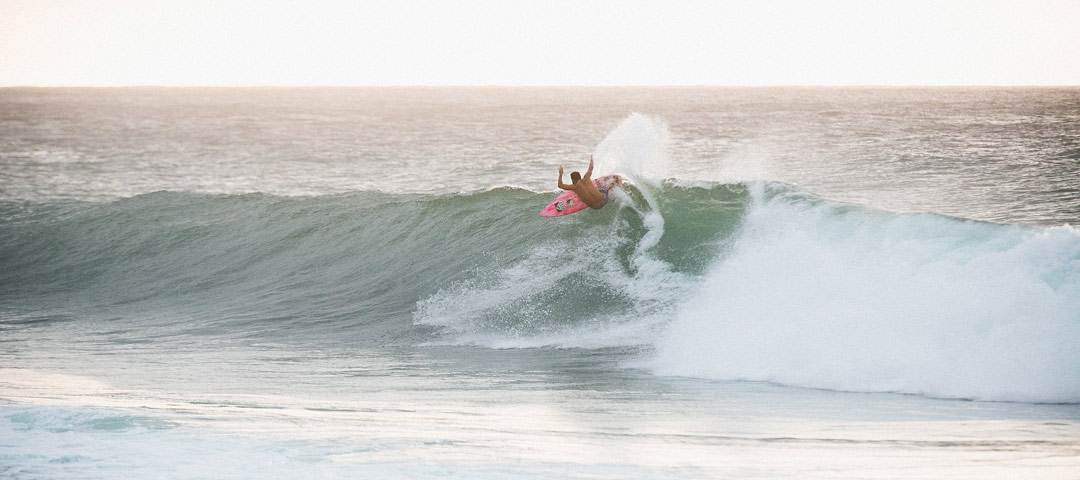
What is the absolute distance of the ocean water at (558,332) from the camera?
495cm

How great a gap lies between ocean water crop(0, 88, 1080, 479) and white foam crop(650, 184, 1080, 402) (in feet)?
0.11

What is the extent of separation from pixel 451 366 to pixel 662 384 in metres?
2.41

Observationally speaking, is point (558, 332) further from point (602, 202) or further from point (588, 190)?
point (602, 202)

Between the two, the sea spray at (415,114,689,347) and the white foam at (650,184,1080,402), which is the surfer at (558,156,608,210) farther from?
the white foam at (650,184,1080,402)

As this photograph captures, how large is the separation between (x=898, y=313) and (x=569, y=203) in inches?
253

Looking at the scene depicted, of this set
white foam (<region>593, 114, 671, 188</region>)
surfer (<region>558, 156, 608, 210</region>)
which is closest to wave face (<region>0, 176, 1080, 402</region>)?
surfer (<region>558, 156, 608, 210</region>)

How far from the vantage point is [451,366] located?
887 centimetres

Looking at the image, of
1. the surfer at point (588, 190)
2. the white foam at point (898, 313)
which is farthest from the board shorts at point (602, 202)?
the white foam at point (898, 313)

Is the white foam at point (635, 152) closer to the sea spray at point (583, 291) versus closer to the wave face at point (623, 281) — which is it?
the sea spray at point (583, 291)

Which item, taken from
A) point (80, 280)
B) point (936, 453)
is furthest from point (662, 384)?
point (80, 280)

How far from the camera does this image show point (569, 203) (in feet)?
45.1

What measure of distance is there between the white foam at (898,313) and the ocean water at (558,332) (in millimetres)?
Answer: 33

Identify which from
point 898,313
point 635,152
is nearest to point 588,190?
point 635,152

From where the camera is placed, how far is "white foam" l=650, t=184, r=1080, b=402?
7238 millimetres
